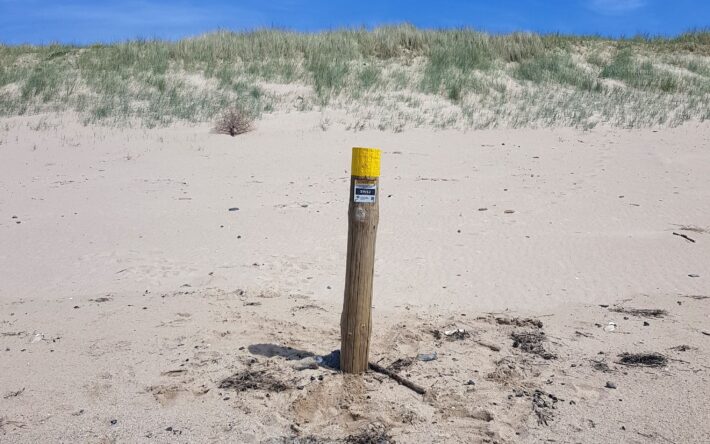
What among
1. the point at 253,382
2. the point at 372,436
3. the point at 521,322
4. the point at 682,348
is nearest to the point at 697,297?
the point at 682,348

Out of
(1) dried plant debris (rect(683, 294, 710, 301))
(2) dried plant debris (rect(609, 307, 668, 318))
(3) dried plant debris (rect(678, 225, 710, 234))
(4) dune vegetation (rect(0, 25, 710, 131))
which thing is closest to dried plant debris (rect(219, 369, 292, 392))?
(2) dried plant debris (rect(609, 307, 668, 318))

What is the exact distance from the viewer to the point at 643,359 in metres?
4.94

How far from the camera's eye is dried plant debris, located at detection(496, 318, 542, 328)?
5844mm

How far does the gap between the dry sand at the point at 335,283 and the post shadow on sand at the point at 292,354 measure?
56 millimetres

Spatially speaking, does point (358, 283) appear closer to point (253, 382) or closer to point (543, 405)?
point (253, 382)

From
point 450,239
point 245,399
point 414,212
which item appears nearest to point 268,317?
point 245,399

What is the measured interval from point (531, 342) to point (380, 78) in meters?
12.9

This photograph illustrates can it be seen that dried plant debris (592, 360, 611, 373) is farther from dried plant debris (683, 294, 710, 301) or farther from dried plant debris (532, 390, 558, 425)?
dried plant debris (683, 294, 710, 301)

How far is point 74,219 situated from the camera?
9.56 metres

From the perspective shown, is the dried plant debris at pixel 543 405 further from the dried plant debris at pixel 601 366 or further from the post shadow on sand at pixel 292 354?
the post shadow on sand at pixel 292 354

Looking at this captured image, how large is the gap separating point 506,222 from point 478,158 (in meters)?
3.35

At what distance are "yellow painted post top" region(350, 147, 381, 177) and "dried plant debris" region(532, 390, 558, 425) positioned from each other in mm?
1841

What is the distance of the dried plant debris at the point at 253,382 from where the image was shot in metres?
4.49

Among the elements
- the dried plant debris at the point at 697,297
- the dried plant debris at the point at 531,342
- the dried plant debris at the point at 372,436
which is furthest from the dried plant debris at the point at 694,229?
the dried plant debris at the point at 372,436
